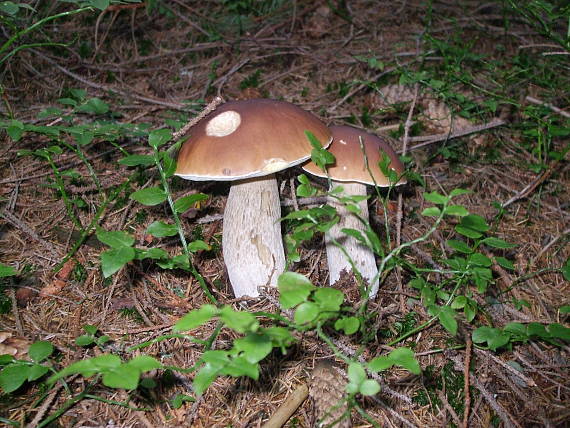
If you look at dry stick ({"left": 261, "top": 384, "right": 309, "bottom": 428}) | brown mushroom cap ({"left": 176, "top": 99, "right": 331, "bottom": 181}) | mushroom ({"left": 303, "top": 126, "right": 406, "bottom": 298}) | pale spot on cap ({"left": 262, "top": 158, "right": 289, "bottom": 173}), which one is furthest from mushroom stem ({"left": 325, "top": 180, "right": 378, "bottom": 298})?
dry stick ({"left": 261, "top": 384, "right": 309, "bottom": 428})

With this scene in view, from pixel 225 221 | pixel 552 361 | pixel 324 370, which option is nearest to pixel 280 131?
pixel 225 221

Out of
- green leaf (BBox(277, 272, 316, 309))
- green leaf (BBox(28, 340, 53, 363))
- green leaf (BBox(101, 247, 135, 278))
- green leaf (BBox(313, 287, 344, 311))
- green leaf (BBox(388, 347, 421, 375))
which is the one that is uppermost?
green leaf (BBox(101, 247, 135, 278))

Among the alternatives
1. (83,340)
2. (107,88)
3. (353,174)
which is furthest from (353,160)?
(107,88)

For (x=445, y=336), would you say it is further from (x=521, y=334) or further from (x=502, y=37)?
(x=502, y=37)

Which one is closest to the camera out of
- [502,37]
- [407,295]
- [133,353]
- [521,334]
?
[521,334]

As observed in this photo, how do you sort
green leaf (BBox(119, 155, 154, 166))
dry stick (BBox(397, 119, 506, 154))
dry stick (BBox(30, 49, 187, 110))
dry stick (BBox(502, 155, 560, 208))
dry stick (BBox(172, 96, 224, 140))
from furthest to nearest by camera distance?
dry stick (BBox(30, 49, 187, 110)), dry stick (BBox(397, 119, 506, 154)), dry stick (BBox(502, 155, 560, 208)), dry stick (BBox(172, 96, 224, 140)), green leaf (BBox(119, 155, 154, 166))

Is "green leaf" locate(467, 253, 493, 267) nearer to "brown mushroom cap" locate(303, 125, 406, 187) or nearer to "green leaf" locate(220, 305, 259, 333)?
"brown mushroom cap" locate(303, 125, 406, 187)
